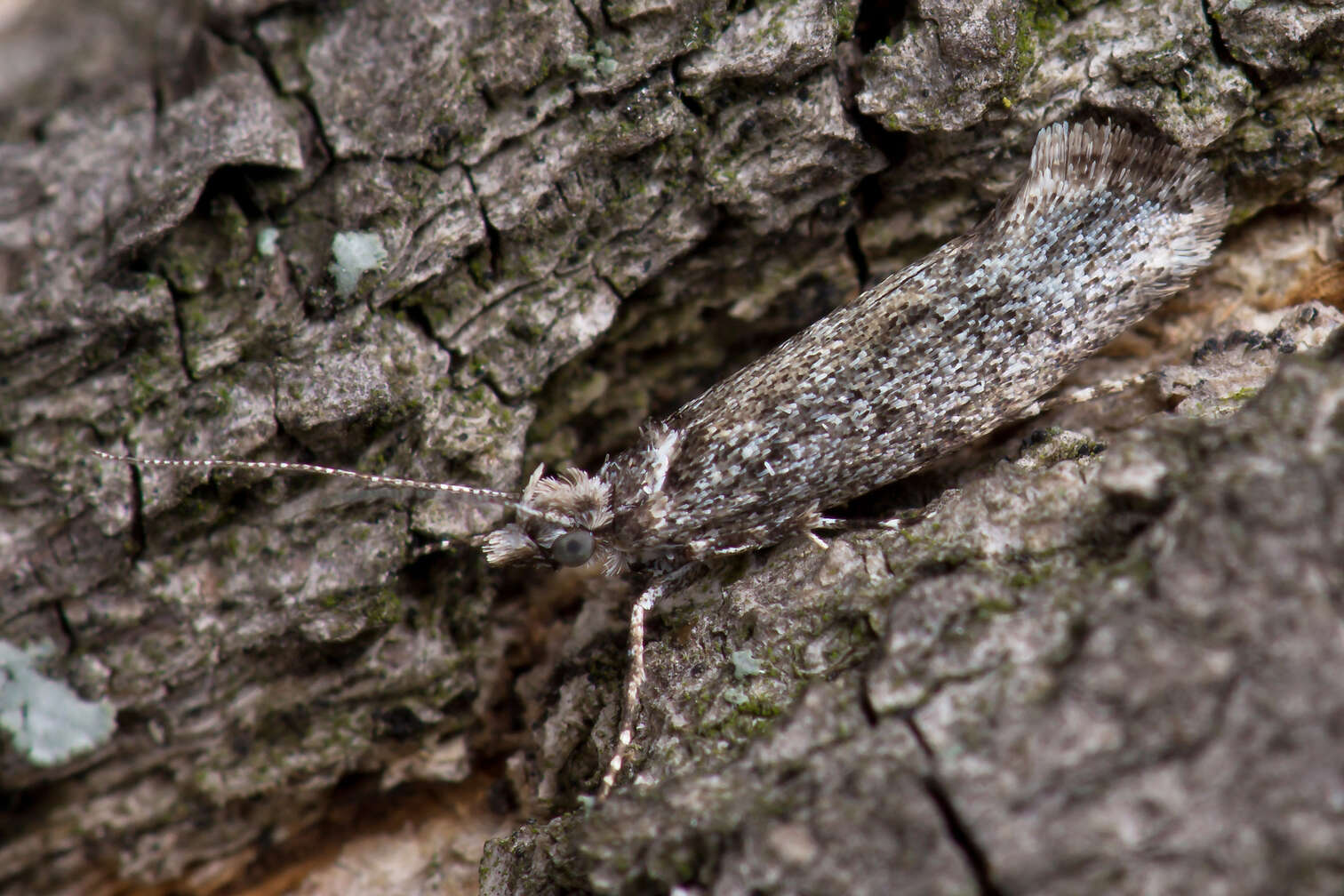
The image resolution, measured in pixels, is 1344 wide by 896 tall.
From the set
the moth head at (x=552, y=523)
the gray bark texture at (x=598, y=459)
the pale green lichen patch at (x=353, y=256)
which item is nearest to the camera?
the gray bark texture at (x=598, y=459)

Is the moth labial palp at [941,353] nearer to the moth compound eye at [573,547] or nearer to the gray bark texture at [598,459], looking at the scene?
the moth compound eye at [573,547]

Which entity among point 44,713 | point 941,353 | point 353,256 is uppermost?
point 353,256

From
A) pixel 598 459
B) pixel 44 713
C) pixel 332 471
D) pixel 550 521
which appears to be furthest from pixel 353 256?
pixel 44 713

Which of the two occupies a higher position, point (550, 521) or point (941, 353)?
point (550, 521)

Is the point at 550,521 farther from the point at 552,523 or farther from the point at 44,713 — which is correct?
the point at 44,713

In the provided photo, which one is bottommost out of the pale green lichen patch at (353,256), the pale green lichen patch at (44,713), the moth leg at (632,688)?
the moth leg at (632,688)

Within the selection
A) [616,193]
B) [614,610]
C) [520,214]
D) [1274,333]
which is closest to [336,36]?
[520,214]

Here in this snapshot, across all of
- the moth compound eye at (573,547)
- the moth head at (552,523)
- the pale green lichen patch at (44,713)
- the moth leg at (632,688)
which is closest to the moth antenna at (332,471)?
the moth head at (552,523)
